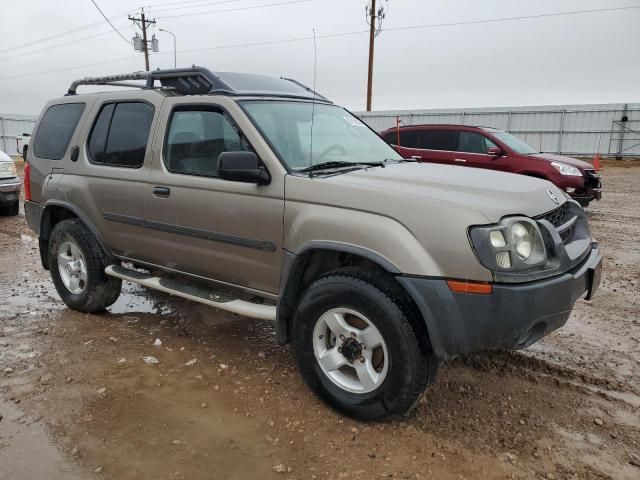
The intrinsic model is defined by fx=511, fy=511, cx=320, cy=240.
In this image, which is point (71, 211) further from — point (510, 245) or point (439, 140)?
point (439, 140)

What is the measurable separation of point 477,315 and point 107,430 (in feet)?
7.13

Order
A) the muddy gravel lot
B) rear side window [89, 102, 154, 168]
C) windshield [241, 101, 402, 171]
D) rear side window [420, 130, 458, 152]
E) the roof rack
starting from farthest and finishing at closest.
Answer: rear side window [420, 130, 458, 152], rear side window [89, 102, 154, 168], the roof rack, windshield [241, 101, 402, 171], the muddy gravel lot

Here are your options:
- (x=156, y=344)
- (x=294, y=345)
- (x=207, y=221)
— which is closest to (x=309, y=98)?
(x=207, y=221)

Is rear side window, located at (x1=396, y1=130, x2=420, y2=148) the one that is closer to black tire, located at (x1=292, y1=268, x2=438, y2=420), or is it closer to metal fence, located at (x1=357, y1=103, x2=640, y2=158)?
black tire, located at (x1=292, y1=268, x2=438, y2=420)

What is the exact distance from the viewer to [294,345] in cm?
318

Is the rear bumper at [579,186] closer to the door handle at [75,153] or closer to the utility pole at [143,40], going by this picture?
the door handle at [75,153]

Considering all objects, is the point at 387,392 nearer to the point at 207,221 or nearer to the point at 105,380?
the point at 207,221

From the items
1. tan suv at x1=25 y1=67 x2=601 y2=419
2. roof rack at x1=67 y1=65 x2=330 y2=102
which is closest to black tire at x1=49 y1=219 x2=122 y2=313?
tan suv at x1=25 y1=67 x2=601 y2=419

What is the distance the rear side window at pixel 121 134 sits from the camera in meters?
4.09

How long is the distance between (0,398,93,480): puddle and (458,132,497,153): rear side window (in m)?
9.54

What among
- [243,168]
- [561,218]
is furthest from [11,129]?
[561,218]

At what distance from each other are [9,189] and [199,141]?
742cm

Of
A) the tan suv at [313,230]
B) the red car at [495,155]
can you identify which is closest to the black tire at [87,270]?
the tan suv at [313,230]

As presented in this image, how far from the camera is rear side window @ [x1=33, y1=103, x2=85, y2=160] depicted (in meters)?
4.71
